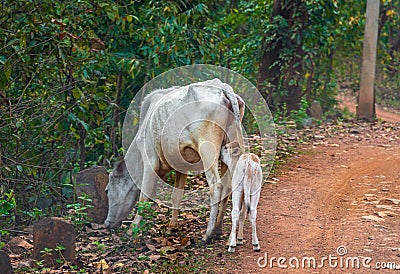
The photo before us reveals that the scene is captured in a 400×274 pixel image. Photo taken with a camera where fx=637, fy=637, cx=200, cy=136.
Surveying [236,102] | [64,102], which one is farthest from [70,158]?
[236,102]

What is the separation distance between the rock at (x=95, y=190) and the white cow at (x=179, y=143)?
36 cm

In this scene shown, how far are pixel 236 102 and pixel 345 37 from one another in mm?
11858

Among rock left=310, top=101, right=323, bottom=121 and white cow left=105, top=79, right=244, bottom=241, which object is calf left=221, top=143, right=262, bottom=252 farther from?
rock left=310, top=101, right=323, bottom=121

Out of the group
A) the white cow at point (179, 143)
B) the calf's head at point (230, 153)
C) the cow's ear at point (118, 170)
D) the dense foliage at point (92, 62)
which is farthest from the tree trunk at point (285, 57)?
the calf's head at point (230, 153)

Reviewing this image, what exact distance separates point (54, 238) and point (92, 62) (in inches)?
128

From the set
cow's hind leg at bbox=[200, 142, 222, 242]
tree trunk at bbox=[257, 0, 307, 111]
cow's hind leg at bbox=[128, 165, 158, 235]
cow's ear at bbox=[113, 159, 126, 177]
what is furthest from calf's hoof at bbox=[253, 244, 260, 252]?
tree trunk at bbox=[257, 0, 307, 111]

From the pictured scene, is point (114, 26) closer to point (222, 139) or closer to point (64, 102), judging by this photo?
point (64, 102)

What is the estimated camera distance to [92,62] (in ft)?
28.1

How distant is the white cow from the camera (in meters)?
6.55

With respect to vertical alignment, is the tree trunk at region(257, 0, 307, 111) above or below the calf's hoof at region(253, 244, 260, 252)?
above

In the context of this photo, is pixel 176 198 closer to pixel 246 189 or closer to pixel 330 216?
pixel 246 189

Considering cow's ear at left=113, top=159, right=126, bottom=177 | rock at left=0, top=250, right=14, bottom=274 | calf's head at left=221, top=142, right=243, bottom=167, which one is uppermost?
calf's head at left=221, top=142, right=243, bottom=167

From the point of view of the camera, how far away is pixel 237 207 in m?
6.13

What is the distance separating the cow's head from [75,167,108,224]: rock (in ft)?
1.10
